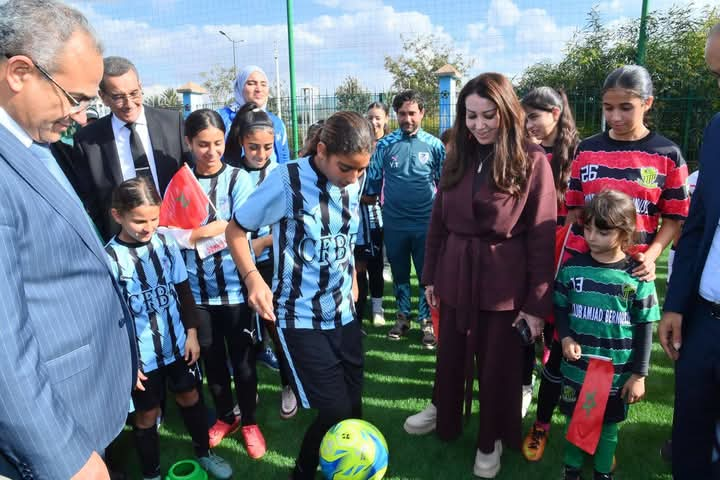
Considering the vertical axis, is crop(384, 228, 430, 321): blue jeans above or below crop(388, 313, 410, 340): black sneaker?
above

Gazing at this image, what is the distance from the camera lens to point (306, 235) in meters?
2.32

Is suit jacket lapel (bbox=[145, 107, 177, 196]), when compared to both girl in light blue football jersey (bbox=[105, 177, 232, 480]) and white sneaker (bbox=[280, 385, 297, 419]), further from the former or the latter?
white sneaker (bbox=[280, 385, 297, 419])

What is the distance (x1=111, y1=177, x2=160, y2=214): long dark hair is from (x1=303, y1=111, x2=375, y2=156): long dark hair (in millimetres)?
1012

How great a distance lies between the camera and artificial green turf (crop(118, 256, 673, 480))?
2.86 metres

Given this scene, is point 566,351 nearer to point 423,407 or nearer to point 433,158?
point 423,407

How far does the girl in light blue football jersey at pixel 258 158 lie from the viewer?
3217mm

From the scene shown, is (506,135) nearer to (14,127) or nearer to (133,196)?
(133,196)

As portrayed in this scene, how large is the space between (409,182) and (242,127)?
1812 mm

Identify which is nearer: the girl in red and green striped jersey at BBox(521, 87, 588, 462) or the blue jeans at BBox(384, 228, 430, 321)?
the girl in red and green striped jersey at BBox(521, 87, 588, 462)

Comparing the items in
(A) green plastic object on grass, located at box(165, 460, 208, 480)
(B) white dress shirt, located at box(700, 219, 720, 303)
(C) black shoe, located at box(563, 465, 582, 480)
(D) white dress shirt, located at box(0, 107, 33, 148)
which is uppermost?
(D) white dress shirt, located at box(0, 107, 33, 148)

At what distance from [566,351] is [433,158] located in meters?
2.51

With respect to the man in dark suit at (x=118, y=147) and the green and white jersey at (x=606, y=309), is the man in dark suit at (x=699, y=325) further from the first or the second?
the man in dark suit at (x=118, y=147)

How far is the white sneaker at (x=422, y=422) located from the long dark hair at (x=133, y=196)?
6.80 ft

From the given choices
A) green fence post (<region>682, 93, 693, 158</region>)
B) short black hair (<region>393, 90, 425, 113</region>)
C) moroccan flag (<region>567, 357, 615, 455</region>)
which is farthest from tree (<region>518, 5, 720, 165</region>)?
moroccan flag (<region>567, 357, 615, 455</region>)
